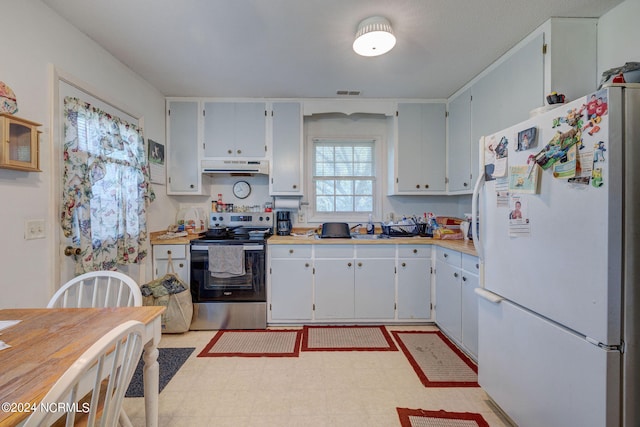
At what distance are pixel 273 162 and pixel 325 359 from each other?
2019mm

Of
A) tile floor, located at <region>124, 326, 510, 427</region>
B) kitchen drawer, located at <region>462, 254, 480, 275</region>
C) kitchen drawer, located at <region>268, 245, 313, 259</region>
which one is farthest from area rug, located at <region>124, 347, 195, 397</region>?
kitchen drawer, located at <region>462, 254, 480, 275</region>

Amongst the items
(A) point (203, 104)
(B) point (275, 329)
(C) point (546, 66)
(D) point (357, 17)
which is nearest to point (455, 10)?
(D) point (357, 17)

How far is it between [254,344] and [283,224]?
1252 millimetres

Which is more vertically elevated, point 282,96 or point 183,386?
point 282,96

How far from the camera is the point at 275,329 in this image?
2586 mm

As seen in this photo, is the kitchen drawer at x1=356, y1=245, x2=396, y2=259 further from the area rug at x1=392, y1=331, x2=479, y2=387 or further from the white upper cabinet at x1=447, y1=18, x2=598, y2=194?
the white upper cabinet at x1=447, y1=18, x2=598, y2=194

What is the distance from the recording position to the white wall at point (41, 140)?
1383mm

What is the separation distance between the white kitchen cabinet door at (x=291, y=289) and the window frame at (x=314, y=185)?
76cm

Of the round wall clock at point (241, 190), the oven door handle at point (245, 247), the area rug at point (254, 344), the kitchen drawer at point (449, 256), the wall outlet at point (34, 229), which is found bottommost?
the area rug at point (254, 344)

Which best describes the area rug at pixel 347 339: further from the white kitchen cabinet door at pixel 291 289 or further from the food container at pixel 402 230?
the food container at pixel 402 230

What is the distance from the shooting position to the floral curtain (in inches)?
67.2

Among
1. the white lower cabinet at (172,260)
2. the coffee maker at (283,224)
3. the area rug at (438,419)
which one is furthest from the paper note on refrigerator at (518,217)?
the white lower cabinet at (172,260)

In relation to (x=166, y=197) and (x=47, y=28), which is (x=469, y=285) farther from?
(x=47, y=28)

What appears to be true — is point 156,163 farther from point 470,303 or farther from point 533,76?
point 533,76
